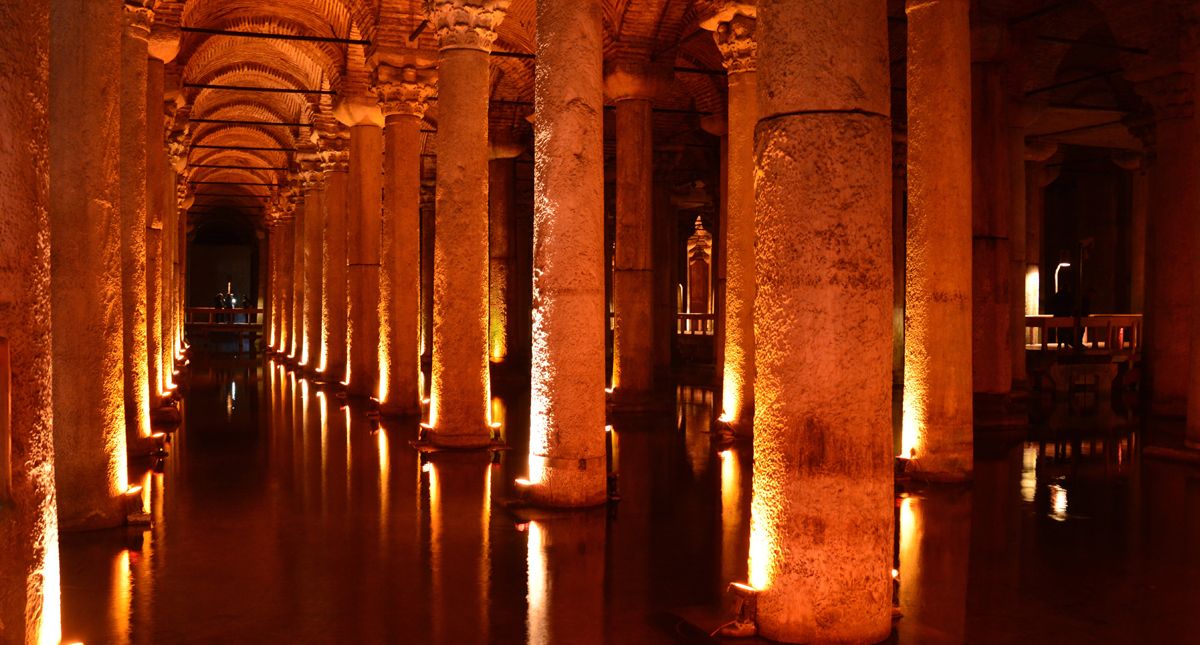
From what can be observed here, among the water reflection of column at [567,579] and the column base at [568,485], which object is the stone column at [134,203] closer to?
the column base at [568,485]

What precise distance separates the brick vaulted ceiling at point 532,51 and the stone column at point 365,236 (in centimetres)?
90

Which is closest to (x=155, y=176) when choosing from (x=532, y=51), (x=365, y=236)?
(x=365, y=236)

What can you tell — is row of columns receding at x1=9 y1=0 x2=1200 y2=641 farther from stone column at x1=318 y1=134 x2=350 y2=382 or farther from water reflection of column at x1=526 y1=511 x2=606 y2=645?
stone column at x1=318 y1=134 x2=350 y2=382

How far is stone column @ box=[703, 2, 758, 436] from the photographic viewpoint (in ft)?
37.4

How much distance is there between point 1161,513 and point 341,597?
6476 millimetres

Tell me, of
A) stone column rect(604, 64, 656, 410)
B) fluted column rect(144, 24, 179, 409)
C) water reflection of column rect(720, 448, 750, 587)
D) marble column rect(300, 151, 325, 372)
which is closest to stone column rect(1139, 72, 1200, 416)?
stone column rect(604, 64, 656, 410)

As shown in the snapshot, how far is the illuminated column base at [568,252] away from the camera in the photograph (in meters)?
7.48

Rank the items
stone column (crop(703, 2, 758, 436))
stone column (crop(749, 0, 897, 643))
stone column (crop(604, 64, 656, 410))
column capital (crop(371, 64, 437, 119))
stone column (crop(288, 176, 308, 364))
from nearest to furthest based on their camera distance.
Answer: stone column (crop(749, 0, 897, 643)) → stone column (crop(703, 2, 758, 436)) → column capital (crop(371, 64, 437, 119)) → stone column (crop(604, 64, 656, 410)) → stone column (crop(288, 176, 308, 364))

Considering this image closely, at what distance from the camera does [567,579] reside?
5.68 meters

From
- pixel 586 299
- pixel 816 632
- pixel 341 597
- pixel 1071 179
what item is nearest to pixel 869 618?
pixel 816 632

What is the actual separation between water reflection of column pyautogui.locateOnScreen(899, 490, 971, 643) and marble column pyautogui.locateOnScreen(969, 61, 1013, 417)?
4.24 meters

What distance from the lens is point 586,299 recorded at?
24.6 feet

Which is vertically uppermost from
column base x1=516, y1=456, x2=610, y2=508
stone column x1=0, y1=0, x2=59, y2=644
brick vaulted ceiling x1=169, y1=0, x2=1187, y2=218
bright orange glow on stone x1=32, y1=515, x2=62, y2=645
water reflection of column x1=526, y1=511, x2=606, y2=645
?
brick vaulted ceiling x1=169, y1=0, x2=1187, y2=218

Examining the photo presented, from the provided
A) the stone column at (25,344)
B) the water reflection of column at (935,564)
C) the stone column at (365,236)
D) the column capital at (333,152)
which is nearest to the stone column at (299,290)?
the column capital at (333,152)
